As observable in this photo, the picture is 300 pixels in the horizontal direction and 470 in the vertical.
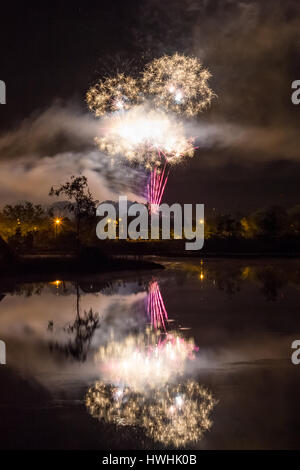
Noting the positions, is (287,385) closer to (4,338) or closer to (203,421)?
(203,421)

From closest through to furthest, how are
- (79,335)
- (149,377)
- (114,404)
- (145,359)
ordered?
(114,404), (149,377), (145,359), (79,335)

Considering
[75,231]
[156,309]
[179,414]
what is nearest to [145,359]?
[179,414]

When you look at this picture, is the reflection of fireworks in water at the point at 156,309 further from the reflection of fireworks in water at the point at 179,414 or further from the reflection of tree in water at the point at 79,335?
the reflection of fireworks in water at the point at 179,414

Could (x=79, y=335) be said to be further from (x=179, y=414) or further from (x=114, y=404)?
(x=179, y=414)

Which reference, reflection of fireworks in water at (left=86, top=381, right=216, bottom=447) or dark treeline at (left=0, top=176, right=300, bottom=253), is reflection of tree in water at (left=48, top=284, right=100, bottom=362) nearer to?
reflection of fireworks in water at (left=86, top=381, right=216, bottom=447)

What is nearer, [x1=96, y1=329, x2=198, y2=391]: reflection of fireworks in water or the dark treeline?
[x1=96, y1=329, x2=198, y2=391]: reflection of fireworks in water

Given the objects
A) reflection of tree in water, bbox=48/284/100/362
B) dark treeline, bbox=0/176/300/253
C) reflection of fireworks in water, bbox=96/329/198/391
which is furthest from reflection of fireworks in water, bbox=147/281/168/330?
dark treeline, bbox=0/176/300/253
